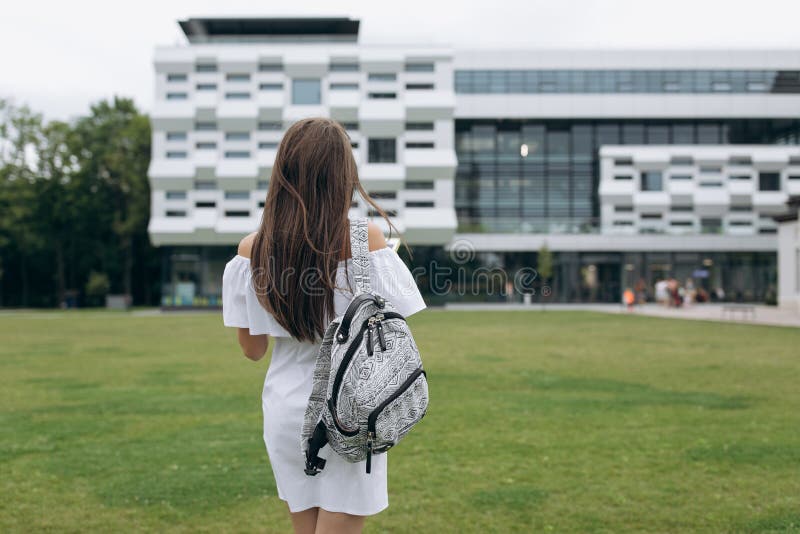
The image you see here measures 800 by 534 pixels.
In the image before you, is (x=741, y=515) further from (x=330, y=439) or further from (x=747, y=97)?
(x=747, y=97)

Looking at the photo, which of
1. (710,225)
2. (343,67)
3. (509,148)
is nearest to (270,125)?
(343,67)

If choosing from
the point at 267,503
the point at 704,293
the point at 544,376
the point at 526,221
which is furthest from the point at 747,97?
the point at 267,503

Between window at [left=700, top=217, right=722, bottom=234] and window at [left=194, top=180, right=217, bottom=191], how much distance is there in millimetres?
36744

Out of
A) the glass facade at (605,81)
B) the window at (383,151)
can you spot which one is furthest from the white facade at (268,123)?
the glass facade at (605,81)

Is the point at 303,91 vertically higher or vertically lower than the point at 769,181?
higher

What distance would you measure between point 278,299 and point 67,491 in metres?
4.71

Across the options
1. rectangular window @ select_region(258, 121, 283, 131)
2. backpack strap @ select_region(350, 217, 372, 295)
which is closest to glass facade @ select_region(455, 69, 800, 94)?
rectangular window @ select_region(258, 121, 283, 131)

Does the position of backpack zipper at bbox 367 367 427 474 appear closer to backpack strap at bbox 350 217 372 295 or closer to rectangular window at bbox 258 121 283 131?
backpack strap at bbox 350 217 372 295

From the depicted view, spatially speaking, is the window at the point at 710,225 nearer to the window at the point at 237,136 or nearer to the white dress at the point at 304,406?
the window at the point at 237,136

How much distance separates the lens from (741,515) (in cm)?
530

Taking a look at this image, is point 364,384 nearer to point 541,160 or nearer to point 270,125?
point 270,125

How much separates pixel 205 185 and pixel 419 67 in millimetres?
17815

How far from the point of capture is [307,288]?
2.52 meters

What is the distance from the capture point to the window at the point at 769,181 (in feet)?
181
